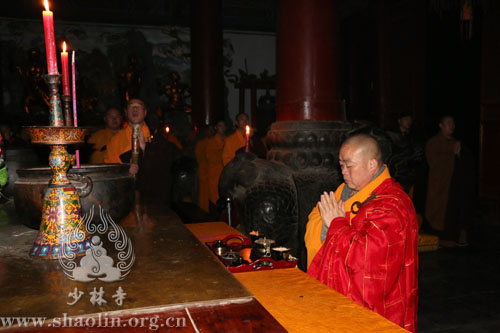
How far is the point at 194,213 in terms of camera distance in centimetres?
329

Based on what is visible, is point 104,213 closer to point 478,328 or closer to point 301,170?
point 301,170

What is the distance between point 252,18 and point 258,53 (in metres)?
1.09

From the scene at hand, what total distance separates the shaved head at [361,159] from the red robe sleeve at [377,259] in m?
0.17

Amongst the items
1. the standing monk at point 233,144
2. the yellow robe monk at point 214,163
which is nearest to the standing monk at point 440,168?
the standing monk at point 233,144

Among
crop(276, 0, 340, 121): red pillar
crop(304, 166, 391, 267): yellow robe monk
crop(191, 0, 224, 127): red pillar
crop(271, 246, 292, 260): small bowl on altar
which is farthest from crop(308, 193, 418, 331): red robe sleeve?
crop(191, 0, 224, 127): red pillar

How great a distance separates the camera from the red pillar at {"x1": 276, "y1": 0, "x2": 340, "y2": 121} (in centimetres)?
305

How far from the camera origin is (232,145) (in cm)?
583

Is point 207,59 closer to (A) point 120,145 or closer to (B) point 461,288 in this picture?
(A) point 120,145

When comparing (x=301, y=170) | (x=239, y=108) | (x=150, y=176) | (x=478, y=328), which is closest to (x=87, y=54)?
(x=239, y=108)

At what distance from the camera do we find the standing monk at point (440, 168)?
4.73 meters

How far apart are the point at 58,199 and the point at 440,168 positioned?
477cm

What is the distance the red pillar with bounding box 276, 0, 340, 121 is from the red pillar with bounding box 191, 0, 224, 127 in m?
4.21

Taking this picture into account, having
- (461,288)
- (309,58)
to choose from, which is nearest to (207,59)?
(309,58)

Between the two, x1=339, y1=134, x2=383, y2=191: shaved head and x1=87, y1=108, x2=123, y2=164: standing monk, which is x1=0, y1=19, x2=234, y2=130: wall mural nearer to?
x1=87, y1=108, x2=123, y2=164: standing monk
